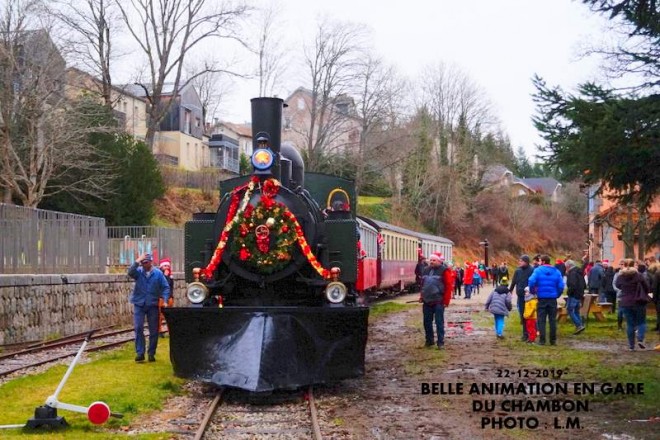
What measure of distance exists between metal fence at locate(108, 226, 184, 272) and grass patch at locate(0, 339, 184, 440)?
12856 mm

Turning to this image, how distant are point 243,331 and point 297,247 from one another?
4.14 ft

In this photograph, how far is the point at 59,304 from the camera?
16.0 metres

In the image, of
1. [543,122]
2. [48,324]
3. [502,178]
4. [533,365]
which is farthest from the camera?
[502,178]

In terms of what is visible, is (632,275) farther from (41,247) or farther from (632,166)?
(41,247)

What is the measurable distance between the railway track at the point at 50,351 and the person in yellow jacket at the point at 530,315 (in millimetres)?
7563

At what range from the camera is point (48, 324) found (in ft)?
50.3

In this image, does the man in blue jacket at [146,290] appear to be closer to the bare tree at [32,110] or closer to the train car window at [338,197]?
the train car window at [338,197]

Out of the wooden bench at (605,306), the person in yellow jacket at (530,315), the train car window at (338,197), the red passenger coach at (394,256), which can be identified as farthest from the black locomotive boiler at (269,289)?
the wooden bench at (605,306)

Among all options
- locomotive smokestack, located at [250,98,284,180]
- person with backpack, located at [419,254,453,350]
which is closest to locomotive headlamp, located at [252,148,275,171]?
locomotive smokestack, located at [250,98,284,180]

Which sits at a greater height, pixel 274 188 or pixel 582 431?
pixel 274 188

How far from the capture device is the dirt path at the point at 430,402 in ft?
23.8

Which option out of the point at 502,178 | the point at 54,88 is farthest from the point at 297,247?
the point at 502,178

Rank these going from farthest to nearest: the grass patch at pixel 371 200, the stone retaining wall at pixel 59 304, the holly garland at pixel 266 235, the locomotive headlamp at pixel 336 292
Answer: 1. the grass patch at pixel 371 200
2. the stone retaining wall at pixel 59 304
3. the holly garland at pixel 266 235
4. the locomotive headlamp at pixel 336 292

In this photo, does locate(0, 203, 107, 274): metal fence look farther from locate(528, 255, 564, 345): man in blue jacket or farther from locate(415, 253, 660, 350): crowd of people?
locate(528, 255, 564, 345): man in blue jacket
